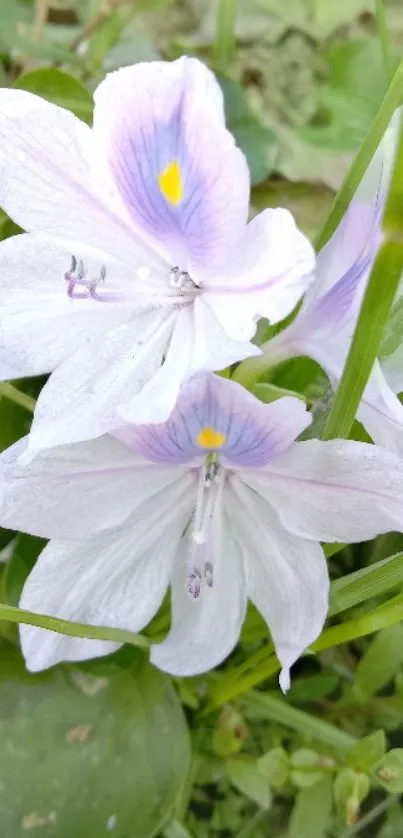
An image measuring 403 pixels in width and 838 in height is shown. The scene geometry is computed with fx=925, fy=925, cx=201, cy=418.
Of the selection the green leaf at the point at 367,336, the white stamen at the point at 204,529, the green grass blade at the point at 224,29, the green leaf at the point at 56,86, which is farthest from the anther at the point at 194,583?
the green grass blade at the point at 224,29

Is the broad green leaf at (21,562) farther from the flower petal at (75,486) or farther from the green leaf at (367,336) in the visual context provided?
the green leaf at (367,336)

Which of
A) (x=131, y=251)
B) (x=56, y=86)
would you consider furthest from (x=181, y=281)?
(x=56, y=86)

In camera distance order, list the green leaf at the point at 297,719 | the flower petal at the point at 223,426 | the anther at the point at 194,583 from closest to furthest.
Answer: the flower petal at the point at 223,426
the anther at the point at 194,583
the green leaf at the point at 297,719

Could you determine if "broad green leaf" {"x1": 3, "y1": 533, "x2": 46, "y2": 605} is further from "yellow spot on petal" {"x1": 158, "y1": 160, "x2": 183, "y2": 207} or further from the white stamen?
"yellow spot on petal" {"x1": 158, "y1": 160, "x2": 183, "y2": 207}

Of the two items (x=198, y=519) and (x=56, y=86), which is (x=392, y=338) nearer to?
(x=198, y=519)

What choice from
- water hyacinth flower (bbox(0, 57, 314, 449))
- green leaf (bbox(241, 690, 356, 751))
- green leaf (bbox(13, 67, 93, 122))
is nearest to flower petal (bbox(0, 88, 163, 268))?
water hyacinth flower (bbox(0, 57, 314, 449))
